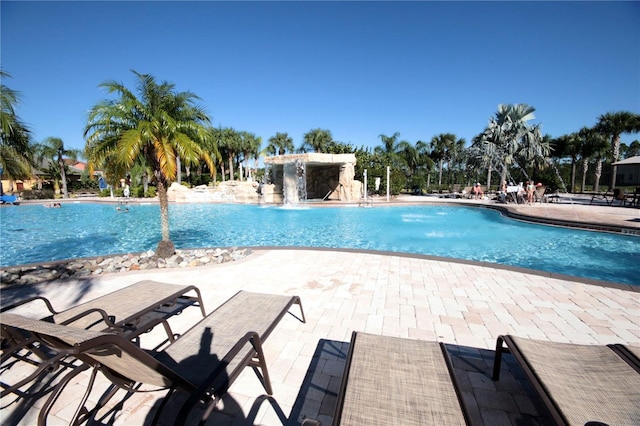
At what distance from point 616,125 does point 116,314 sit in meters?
38.0

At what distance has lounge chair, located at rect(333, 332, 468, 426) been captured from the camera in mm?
1694

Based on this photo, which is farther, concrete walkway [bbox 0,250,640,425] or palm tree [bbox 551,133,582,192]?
palm tree [bbox 551,133,582,192]

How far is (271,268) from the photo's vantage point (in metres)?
5.96

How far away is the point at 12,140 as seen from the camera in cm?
782

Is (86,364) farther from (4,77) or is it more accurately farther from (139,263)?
(4,77)

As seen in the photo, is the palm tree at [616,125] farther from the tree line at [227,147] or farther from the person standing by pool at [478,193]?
the person standing by pool at [478,193]

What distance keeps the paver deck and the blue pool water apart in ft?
11.7

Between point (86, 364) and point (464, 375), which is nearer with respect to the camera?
point (86, 364)

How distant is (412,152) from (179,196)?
28.7m

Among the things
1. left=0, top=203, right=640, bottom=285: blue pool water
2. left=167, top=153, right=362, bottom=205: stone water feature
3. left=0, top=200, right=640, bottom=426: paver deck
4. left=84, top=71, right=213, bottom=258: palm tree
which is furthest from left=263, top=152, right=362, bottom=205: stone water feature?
left=0, top=200, right=640, bottom=426: paver deck

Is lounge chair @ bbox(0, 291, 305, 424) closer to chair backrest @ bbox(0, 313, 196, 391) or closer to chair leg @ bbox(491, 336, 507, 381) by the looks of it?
chair backrest @ bbox(0, 313, 196, 391)

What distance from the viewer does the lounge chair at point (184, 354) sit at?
1.64 metres

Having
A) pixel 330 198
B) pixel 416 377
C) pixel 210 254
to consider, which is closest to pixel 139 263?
pixel 210 254

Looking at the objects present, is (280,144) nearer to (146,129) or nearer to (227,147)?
(227,147)
